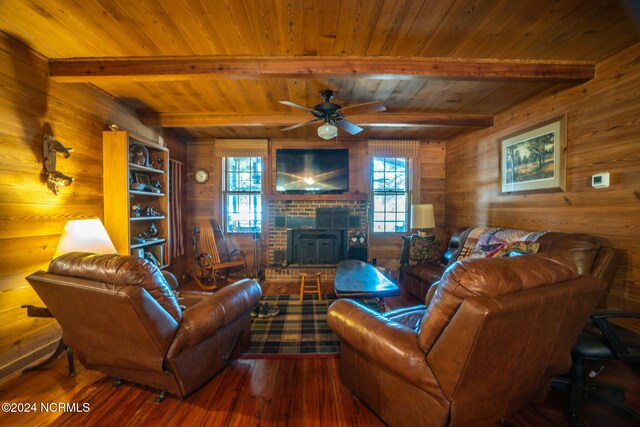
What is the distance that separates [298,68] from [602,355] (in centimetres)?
275

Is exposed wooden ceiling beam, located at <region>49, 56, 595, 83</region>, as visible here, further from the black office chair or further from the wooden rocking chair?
the wooden rocking chair

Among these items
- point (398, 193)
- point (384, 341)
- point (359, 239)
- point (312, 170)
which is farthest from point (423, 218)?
point (384, 341)

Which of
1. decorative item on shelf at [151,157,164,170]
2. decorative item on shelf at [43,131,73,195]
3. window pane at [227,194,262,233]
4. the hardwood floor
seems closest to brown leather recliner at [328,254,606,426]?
the hardwood floor

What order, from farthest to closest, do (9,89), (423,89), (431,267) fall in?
(431,267) < (423,89) < (9,89)

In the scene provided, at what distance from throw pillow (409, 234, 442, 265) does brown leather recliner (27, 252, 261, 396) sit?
8.68ft

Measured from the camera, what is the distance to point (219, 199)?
14.5 ft

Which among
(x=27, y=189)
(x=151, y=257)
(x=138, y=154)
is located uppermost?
(x=138, y=154)

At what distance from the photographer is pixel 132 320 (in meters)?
1.26

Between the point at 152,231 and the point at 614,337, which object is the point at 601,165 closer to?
the point at 614,337

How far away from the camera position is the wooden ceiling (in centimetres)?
155

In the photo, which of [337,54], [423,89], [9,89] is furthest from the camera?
[423,89]

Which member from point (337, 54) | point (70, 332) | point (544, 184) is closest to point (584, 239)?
point (544, 184)

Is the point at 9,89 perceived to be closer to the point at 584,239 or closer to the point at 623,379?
the point at 584,239

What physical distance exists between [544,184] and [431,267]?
1512 mm
